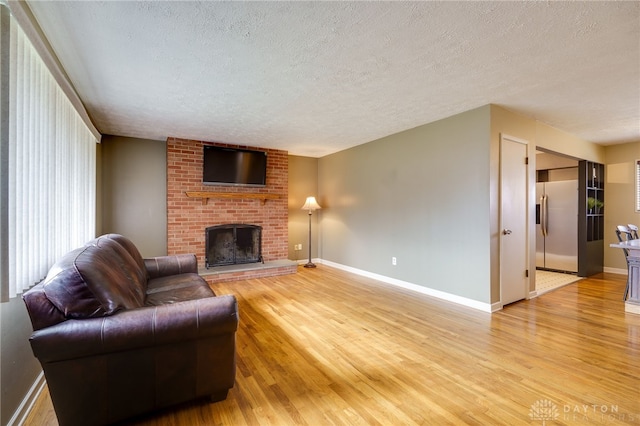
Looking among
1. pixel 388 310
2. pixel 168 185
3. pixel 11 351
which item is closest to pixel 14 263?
pixel 11 351

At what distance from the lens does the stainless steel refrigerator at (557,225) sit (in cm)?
507

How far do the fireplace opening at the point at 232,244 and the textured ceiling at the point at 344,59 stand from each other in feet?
6.92

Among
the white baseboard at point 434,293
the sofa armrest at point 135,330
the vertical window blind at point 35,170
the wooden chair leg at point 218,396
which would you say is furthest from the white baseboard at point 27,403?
the white baseboard at point 434,293

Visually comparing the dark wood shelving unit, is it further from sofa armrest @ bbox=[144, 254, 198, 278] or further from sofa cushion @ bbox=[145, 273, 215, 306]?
sofa armrest @ bbox=[144, 254, 198, 278]

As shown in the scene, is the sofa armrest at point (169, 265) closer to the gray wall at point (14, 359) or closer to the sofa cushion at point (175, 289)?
the sofa cushion at point (175, 289)

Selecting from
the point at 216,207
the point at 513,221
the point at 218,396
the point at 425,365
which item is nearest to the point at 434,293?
the point at 513,221

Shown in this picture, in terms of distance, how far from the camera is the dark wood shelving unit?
16.2 ft

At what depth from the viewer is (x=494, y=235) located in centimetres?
330

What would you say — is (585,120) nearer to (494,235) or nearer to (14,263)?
(494,235)

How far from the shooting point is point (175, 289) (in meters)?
2.55

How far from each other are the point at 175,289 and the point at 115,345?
3.81 feet

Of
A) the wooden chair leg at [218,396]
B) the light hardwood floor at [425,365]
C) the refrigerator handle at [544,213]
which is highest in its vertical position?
the refrigerator handle at [544,213]

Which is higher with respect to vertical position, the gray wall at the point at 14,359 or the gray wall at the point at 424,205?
the gray wall at the point at 424,205

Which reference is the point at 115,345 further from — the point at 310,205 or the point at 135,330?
the point at 310,205
